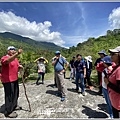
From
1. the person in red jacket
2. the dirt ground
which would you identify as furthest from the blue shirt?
the person in red jacket

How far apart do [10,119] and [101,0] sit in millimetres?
3885

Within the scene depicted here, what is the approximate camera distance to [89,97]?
4.92 m

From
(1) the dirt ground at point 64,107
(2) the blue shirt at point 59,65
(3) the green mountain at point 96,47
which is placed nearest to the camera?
(1) the dirt ground at point 64,107

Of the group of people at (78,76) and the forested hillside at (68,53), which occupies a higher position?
the forested hillside at (68,53)

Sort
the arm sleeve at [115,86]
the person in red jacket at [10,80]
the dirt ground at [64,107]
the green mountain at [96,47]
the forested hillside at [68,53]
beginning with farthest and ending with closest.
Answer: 1. the green mountain at [96,47]
2. the forested hillside at [68,53]
3. the dirt ground at [64,107]
4. the person in red jacket at [10,80]
5. the arm sleeve at [115,86]

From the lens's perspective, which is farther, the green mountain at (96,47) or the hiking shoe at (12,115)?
the green mountain at (96,47)

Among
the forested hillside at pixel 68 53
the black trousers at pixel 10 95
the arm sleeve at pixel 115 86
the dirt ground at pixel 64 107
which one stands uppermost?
the forested hillside at pixel 68 53

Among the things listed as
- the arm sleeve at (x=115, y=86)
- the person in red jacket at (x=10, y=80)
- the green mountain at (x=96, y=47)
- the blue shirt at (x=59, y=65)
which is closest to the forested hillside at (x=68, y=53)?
the green mountain at (x=96, y=47)

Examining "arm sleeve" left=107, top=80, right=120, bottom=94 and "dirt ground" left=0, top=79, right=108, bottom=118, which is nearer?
"arm sleeve" left=107, top=80, right=120, bottom=94

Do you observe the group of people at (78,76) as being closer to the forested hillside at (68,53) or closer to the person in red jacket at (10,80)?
the person in red jacket at (10,80)

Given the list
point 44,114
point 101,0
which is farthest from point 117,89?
point 101,0

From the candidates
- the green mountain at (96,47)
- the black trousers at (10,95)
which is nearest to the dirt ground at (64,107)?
the black trousers at (10,95)

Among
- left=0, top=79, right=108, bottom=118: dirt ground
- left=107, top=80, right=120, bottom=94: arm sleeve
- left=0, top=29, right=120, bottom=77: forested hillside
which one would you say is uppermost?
left=0, top=29, right=120, bottom=77: forested hillside

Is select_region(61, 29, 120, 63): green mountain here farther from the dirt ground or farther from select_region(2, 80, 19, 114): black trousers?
select_region(2, 80, 19, 114): black trousers
